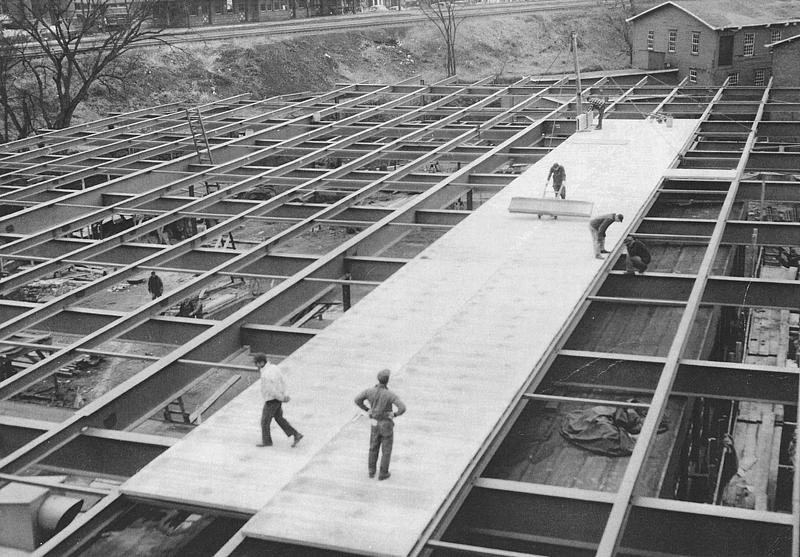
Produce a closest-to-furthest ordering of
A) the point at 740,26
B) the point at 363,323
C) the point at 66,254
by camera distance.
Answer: the point at 363,323 < the point at 66,254 < the point at 740,26

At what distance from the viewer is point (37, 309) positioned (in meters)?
20.4

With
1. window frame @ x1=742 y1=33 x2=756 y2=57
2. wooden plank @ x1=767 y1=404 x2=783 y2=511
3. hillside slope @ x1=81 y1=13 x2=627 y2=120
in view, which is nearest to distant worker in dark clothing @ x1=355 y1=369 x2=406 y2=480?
wooden plank @ x1=767 y1=404 x2=783 y2=511

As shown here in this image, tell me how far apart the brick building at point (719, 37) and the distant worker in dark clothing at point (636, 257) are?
4394 cm

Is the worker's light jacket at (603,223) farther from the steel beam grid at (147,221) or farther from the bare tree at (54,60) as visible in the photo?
the bare tree at (54,60)

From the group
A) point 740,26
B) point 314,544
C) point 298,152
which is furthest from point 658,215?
point 740,26

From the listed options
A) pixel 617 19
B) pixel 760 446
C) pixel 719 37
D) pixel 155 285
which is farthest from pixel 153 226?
pixel 617 19

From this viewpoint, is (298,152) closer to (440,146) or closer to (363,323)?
(440,146)

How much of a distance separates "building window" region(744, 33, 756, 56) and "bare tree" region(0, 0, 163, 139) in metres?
38.1

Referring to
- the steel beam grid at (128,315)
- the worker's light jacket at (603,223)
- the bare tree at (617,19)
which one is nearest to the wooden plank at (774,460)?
the worker's light jacket at (603,223)

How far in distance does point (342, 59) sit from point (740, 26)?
115 feet

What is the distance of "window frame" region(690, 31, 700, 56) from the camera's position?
63281 mm

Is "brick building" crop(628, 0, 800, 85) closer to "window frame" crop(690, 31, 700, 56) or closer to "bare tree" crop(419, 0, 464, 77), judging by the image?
"window frame" crop(690, 31, 700, 56)

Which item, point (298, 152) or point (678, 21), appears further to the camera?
point (678, 21)

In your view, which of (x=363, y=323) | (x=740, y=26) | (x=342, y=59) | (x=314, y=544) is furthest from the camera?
(x=342, y=59)
